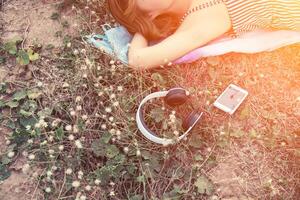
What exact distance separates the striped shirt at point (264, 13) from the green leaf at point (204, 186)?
1.42m

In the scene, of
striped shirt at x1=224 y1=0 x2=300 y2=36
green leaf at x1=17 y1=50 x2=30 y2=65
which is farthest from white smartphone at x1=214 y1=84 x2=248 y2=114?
green leaf at x1=17 y1=50 x2=30 y2=65

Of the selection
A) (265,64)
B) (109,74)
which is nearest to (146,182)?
(109,74)

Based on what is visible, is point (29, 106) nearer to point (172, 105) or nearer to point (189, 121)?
point (172, 105)

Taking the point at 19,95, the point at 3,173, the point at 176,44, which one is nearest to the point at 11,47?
the point at 19,95

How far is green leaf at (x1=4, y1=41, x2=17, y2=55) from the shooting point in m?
4.61

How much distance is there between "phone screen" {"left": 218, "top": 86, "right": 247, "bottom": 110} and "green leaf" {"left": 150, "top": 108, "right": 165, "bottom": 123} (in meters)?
0.48

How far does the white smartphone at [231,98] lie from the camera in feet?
13.2

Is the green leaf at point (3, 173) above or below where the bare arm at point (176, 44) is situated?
below

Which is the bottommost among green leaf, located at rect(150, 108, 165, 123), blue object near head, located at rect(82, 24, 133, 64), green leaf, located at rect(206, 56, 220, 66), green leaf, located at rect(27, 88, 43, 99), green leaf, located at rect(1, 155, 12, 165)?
green leaf, located at rect(1, 155, 12, 165)

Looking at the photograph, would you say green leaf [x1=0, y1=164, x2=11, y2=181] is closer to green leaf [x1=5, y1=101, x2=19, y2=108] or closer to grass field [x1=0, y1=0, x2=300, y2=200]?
grass field [x1=0, y1=0, x2=300, y2=200]

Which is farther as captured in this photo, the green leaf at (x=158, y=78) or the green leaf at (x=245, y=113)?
the green leaf at (x=158, y=78)

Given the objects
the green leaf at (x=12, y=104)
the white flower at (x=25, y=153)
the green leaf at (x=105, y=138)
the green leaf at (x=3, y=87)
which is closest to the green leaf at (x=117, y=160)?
the green leaf at (x=105, y=138)

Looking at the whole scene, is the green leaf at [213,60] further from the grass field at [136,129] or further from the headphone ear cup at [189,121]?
the headphone ear cup at [189,121]

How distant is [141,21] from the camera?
424cm
